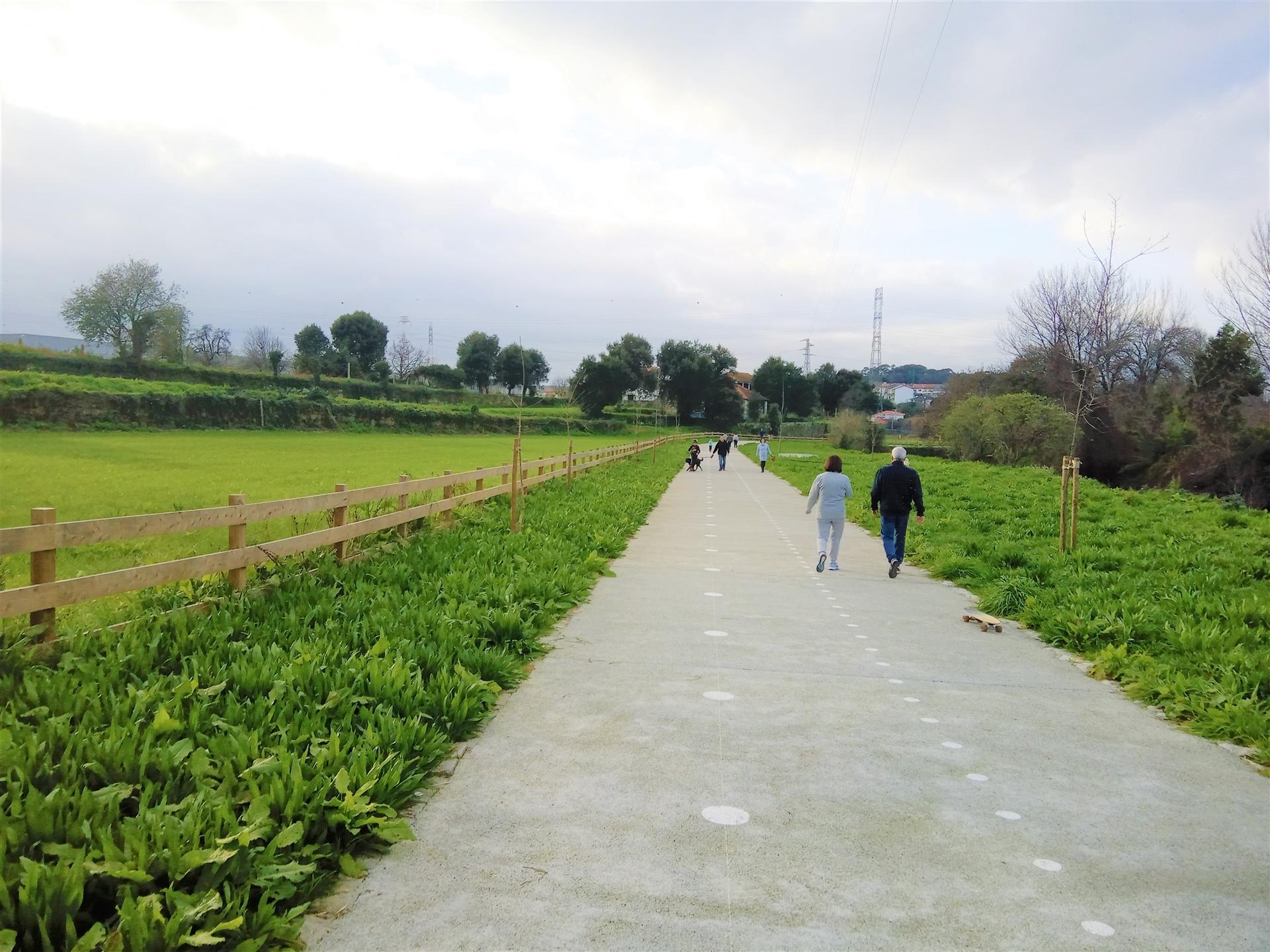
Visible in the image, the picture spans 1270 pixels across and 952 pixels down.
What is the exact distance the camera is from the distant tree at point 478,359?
81250mm

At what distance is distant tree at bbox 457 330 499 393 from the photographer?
267 ft

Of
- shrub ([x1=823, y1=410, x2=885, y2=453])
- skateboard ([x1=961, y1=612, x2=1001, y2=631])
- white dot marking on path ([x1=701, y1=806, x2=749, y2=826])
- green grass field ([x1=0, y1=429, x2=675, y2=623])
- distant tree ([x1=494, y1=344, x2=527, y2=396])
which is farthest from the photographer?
distant tree ([x1=494, y1=344, x2=527, y2=396])

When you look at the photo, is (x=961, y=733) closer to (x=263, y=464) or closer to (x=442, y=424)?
(x=263, y=464)

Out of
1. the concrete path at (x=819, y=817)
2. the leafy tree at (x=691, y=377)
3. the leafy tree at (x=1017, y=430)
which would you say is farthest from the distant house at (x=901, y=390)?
the concrete path at (x=819, y=817)

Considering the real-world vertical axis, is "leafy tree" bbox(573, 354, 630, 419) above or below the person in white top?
above

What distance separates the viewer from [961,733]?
488 cm

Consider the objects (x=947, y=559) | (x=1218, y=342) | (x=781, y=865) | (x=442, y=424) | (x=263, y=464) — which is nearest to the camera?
(x=781, y=865)

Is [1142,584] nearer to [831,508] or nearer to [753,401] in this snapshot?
[831,508]

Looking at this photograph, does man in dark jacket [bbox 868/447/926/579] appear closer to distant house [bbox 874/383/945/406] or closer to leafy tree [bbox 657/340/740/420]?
leafy tree [bbox 657/340/740/420]

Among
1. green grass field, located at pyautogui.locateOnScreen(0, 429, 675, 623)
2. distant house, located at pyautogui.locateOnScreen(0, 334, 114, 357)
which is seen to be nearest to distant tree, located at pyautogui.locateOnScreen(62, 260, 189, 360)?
distant house, located at pyautogui.locateOnScreen(0, 334, 114, 357)

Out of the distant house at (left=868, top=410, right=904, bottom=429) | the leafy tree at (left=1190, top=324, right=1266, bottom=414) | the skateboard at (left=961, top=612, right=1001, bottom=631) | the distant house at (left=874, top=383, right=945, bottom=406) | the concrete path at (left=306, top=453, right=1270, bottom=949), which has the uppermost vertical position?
the distant house at (left=874, top=383, right=945, bottom=406)

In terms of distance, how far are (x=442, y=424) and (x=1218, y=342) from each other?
4654 centimetres

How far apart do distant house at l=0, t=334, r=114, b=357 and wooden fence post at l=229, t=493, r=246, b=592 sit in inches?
2388

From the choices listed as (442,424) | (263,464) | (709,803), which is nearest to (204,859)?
(709,803)
